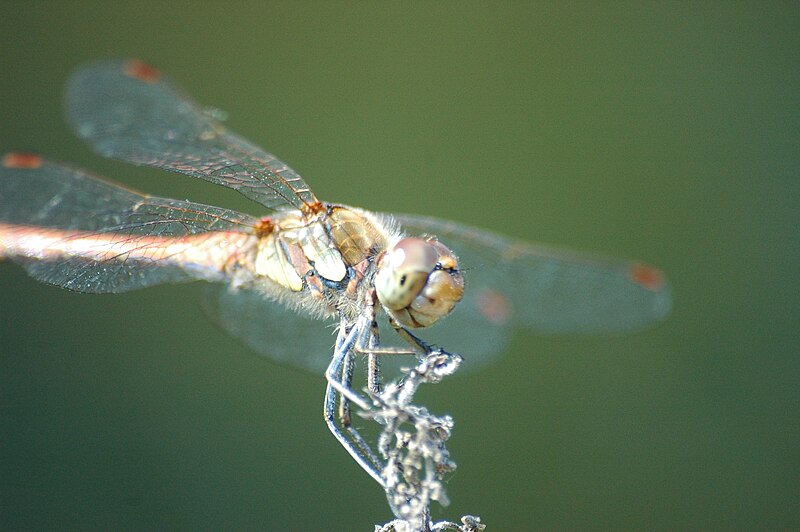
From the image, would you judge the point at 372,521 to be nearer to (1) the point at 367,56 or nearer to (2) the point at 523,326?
(2) the point at 523,326

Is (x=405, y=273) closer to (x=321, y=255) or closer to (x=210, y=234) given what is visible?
(x=321, y=255)

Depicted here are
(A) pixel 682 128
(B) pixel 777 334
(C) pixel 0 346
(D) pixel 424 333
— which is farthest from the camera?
(A) pixel 682 128

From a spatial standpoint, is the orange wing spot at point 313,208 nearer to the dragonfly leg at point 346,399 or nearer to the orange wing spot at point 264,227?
the orange wing spot at point 264,227

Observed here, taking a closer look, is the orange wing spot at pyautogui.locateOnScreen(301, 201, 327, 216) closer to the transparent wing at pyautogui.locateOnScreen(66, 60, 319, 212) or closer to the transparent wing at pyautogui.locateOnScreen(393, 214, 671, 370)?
the transparent wing at pyautogui.locateOnScreen(66, 60, 319, 212)

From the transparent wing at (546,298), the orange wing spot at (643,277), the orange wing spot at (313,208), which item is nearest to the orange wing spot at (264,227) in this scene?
the orange wing spot at (313,208)

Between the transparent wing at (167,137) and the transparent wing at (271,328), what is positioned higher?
the transparent wing at (167,137)

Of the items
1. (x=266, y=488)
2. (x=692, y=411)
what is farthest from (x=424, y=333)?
→ (x=692, y=411)
